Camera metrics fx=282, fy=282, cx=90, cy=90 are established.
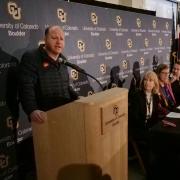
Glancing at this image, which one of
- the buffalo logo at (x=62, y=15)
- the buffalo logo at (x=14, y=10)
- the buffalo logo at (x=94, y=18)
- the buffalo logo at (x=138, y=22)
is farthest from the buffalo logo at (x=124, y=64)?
the buffalo logo at (x=14, y=10)

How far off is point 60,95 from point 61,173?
870 millimetres

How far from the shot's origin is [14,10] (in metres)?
2.33

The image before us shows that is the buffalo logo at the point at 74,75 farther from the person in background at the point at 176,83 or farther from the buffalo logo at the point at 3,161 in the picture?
the person in background at the point at 176,83

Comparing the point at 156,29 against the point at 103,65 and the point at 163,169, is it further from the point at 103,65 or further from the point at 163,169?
the point at 163,169

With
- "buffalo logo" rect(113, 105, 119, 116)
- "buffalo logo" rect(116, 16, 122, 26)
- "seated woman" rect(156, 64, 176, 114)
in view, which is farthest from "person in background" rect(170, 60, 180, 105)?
"buffalo logo" rect(113, 105, 119, 116)

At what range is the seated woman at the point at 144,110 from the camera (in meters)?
3.31

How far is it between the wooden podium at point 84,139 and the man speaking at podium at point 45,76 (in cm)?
56

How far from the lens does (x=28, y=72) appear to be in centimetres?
216

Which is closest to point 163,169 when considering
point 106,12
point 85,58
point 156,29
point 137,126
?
point 137,126

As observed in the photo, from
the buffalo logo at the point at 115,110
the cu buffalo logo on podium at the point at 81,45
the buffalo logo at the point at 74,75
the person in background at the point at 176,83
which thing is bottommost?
the person in background at the point at 176,83

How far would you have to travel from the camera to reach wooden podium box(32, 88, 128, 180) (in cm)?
143

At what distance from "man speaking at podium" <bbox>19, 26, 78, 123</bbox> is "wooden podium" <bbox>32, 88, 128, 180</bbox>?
1.85 ft

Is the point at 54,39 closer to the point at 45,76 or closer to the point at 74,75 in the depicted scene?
the point at 45,76

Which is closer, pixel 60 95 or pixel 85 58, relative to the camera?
pixel 60 95
